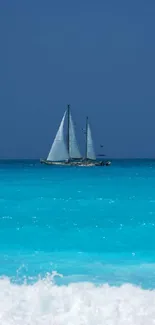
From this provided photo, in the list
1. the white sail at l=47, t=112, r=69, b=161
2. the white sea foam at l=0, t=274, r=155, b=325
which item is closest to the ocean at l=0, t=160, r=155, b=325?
the white sea foam at l=0, t=274, r=155, b=325

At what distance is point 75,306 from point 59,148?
214 feet

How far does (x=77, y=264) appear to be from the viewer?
48.2ft

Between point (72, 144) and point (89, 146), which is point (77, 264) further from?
point (89, 146)

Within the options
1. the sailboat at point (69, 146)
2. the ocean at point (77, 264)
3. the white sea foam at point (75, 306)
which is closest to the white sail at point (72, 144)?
the sailboat at point (69, 146)

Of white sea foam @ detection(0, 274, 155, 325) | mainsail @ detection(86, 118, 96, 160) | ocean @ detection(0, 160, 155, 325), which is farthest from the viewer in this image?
mainsail @ detection(86, 118, 96, 160)

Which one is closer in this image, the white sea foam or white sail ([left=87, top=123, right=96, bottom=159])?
the white sea foam

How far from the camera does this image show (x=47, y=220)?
2553 centimetres

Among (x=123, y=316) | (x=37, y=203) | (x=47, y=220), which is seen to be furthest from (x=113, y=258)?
(x=37, y=203)

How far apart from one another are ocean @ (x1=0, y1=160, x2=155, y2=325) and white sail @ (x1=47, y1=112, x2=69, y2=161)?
39.9m

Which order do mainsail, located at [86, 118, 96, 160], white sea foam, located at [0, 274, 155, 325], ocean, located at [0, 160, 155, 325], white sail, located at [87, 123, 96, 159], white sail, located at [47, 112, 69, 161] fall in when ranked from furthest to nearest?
1. white sail, located at [87, 123, 96, 159]
2. mainsail, located at [86, 118, 96, 160]
3. white sail, located at [47, 112, 69, 161]
4. ocean, located at [0, 160, 155, 325]
5. white sea foam, located at [0, 274, 155, 325]

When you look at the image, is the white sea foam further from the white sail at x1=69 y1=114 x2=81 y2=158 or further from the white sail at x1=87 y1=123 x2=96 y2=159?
the white sail at x1=87 y1=123 x2=96 y2=159

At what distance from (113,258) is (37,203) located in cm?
1867

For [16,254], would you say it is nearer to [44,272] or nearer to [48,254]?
[48,254]

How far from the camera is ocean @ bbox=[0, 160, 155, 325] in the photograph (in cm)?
870
